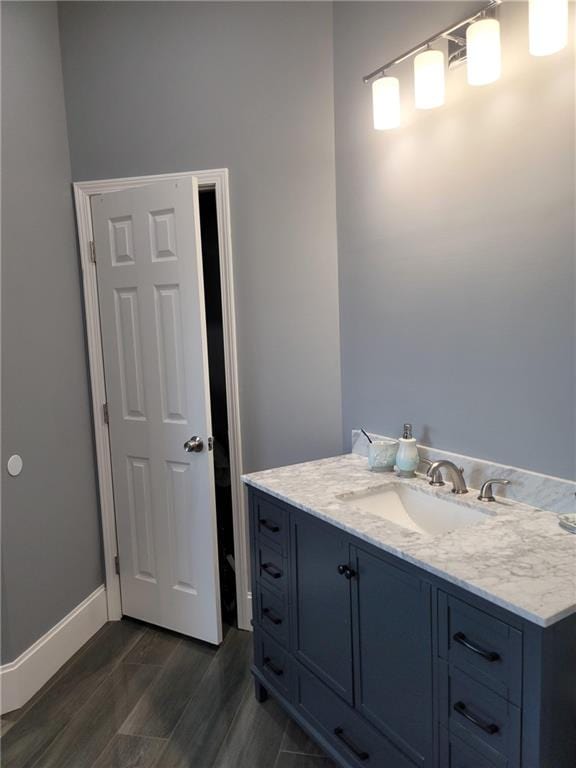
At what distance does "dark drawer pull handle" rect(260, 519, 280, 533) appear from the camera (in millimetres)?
2021

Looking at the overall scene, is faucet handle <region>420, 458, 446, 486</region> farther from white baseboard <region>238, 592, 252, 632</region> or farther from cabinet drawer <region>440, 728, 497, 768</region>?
white baseboard <region>238, 592, 252, 632</region>

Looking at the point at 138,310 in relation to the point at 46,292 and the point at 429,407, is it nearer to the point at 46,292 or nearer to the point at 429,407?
the point at 46,292

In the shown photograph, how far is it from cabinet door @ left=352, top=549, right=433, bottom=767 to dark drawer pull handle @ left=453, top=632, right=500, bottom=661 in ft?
0.32

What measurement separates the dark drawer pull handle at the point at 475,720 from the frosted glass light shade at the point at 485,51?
1699 mm

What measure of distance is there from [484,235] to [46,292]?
183 centimetres

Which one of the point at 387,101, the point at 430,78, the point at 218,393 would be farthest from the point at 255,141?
the point at 218,393

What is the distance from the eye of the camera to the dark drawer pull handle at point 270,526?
2.02 metres

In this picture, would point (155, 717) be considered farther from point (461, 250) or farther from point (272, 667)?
point (461, 250)

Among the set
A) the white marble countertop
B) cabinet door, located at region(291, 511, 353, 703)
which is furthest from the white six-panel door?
cabinet door, located at region(291, 511, 353, 703)

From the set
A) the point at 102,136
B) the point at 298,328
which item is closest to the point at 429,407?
the point at 298,328

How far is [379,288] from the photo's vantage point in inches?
91.1

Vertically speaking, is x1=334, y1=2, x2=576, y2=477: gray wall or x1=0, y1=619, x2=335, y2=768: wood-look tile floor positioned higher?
x1=334, y1=2, x2=576, y2=477: gray wall

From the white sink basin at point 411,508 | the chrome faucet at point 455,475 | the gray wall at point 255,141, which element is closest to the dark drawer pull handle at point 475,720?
the white sink basin at point 411,508

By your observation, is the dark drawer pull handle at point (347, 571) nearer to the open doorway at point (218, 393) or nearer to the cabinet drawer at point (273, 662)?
the cabinet drawer at point (273, 662)
